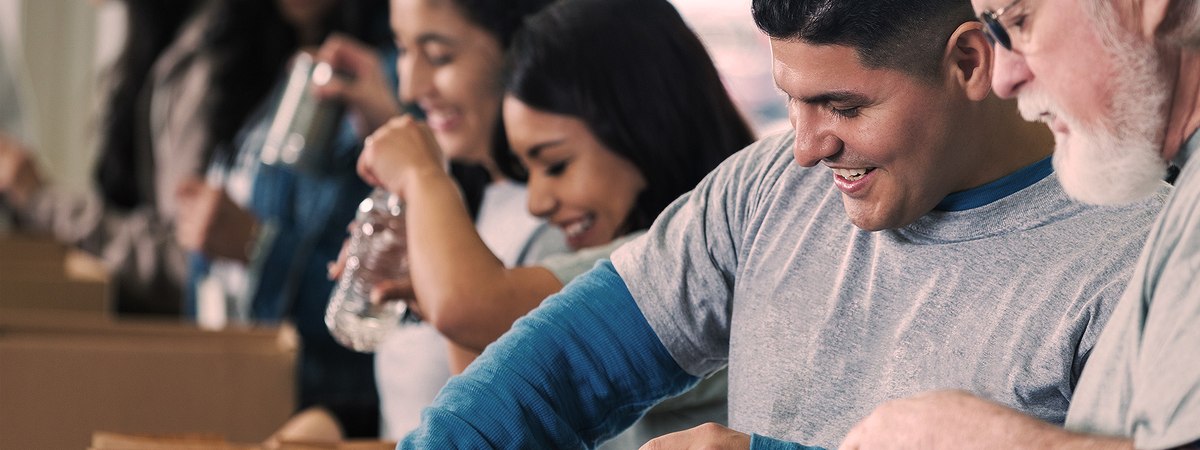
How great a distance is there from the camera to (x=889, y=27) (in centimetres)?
78

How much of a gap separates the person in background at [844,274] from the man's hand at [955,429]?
0.37ft

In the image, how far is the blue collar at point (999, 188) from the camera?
790mm

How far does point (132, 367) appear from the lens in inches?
69.8

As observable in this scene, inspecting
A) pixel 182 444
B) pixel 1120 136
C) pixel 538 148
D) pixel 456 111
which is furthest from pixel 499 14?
pixel 1120 136

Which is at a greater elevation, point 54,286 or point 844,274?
point 844,274

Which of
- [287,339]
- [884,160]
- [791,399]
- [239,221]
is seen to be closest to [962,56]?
[884,160]

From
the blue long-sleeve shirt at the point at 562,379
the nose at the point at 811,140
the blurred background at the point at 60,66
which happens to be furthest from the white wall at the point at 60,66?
the nose at the point at 811,140

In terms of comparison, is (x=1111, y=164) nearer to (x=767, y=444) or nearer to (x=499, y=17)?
(x=767, y=444)

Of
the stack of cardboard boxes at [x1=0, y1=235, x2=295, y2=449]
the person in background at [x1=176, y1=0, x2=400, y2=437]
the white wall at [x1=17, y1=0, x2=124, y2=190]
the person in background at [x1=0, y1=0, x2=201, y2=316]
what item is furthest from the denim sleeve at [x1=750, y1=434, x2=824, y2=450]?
the white wall at [x1=17, y1=0, x2=124, y2=190]

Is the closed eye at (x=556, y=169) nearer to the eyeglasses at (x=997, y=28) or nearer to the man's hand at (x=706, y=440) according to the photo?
the man's hand at (x=706, y=440)

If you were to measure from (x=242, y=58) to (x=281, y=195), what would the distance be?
667mm

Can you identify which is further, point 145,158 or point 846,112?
point 145,158

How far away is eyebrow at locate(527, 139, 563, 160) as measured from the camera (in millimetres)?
1265

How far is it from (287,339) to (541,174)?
2.12 feet
